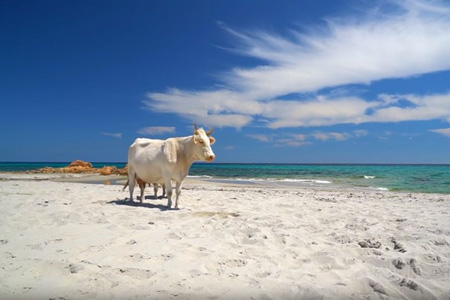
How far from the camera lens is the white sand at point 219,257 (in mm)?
2850

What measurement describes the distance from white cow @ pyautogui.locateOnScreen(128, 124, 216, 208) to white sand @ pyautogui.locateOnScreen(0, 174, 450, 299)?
1.51m

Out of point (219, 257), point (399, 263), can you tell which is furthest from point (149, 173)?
point (399, 263)

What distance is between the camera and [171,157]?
7.54m

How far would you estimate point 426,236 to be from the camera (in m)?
4.75

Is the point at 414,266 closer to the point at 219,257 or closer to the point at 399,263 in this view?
the point at 399,263

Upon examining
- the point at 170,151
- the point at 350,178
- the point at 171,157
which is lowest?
the point at 350,178

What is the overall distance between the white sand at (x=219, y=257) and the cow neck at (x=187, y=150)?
1.77 meters

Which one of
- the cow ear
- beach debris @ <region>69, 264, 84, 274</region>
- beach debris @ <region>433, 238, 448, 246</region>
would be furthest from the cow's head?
beach debris @ <region>433, 238, 448, 246</region>

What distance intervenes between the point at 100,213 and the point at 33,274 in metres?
3.40

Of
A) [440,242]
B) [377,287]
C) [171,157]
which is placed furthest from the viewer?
[171,157]

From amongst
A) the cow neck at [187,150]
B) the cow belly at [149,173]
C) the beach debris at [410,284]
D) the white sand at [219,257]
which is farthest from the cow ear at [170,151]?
the beach debris at [410,284]

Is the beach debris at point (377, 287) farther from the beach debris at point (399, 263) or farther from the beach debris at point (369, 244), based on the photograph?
the beach debris at point (369, 244)

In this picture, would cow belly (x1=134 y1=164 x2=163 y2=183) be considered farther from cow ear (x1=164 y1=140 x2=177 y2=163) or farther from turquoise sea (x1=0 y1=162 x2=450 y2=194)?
turquoise sea (x1=0 y1=162 x2=450 y2=194)

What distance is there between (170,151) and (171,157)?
165mm
